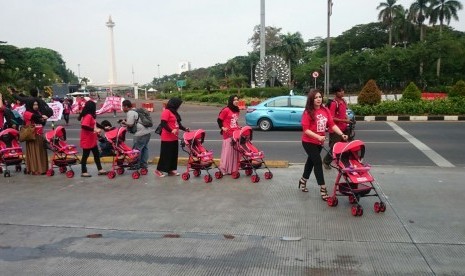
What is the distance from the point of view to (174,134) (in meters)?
8.00

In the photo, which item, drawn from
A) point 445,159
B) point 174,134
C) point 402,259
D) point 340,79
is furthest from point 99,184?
point 340,79

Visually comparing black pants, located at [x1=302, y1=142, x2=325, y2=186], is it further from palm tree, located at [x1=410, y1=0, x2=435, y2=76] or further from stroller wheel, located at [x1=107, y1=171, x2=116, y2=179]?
palm tree, located at [x1=410, y1=0, x2=435, y2=76]

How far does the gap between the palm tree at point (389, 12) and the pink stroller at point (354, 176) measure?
62680 mm

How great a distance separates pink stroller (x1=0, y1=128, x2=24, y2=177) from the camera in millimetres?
8539

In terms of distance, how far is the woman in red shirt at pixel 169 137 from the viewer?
7.89 meters

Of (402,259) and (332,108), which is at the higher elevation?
(332,108)

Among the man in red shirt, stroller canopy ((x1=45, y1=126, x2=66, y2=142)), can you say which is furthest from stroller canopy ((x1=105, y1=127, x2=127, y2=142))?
the man in red shirt

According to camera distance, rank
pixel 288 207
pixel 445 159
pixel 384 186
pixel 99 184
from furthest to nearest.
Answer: pixel 445 159 < pixel 99 184 < pixel 384 186 < pixel 288 207

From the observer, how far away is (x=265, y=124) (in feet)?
55.1

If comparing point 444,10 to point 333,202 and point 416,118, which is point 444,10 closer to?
point 416,118

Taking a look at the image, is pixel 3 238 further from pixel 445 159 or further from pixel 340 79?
pixel 340 79

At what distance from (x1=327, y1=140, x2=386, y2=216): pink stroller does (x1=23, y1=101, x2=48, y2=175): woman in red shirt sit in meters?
5.58

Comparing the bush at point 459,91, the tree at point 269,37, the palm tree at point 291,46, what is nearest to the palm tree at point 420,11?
the palm tree at point 291,46

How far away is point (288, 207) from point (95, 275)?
281cm
